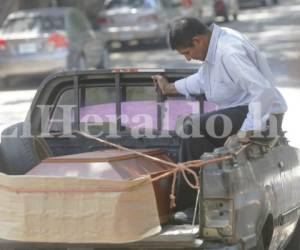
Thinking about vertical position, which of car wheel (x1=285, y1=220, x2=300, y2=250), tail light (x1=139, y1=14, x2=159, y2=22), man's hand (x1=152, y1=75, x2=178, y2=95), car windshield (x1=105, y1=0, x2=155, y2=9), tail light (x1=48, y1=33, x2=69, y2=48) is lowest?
car wheel (x1=285, y1=220, x2=300, y2=250)

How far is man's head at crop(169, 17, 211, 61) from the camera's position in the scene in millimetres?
5359

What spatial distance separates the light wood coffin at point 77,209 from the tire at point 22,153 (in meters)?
1.13

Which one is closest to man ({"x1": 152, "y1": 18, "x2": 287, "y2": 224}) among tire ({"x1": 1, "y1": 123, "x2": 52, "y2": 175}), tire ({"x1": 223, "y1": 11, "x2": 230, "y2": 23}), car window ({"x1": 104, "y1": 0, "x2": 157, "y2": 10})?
tire ({"x1": 1, "y1": 123, "x2": 52, "y2": 175})

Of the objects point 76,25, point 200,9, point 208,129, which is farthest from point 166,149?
point 200,9

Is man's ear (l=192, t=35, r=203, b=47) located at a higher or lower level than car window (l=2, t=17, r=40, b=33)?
higher

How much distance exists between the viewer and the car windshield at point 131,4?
25.2 m

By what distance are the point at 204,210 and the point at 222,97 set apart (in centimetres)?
111

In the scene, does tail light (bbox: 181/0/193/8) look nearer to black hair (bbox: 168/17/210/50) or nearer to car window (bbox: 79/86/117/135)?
car window (bbox: 79/86/117/135)

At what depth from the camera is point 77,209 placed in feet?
15.1

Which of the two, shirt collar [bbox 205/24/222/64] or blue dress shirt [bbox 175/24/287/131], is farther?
shirt collar [bbox 205/24/222/64]

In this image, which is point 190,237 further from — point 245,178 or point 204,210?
point 245,178

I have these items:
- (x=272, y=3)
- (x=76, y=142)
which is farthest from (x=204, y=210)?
(x=272, y=3)

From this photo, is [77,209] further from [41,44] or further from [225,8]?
[225,8]

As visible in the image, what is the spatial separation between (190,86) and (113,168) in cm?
112
